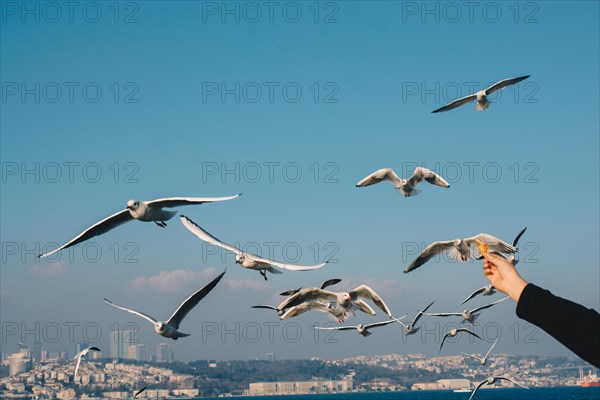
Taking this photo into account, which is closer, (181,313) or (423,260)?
(181,313)

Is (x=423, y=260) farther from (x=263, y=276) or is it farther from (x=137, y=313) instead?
(x=137, y=313)

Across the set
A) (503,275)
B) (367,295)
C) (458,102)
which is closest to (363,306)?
(367,295)

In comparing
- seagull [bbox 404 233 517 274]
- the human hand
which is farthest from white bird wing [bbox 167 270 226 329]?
the human hand

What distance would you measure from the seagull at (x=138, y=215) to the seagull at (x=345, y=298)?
5267 millimetres

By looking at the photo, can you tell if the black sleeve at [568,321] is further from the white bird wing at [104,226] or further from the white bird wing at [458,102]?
the white bird wing at [458,102]

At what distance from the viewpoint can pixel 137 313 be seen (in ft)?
63.3

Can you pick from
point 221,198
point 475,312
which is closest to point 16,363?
point 475,312

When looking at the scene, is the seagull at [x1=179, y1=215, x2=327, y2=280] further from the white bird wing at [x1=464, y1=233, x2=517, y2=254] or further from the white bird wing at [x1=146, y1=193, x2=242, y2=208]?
the white bird wing at [x1=464, y1=233, x2=517, y2=254]

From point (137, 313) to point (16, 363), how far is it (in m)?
181

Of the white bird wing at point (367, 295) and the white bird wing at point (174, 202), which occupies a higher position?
the white bird wing at point (174, 202)

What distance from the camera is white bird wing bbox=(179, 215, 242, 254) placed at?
57.4 feet

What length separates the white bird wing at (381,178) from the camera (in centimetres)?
2802

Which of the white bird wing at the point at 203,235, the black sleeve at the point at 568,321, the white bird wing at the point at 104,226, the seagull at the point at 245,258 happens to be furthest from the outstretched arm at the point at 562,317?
the white bird wing at the point at 104,226

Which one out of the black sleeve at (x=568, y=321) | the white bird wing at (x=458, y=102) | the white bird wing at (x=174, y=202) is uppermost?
the white bird wing at (x=458, y=102)
